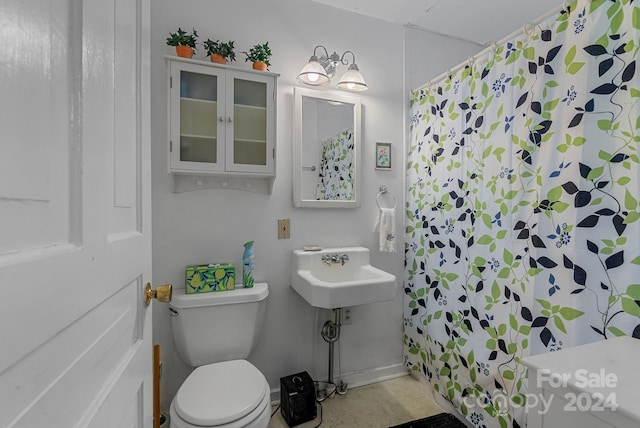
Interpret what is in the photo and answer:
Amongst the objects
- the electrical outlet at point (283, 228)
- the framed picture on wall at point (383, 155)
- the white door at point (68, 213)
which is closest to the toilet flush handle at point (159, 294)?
the white door at point (68, 213)

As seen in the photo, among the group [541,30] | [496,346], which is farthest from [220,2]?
[496,346]

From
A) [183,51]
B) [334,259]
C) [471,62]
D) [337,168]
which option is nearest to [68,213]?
[183,51]

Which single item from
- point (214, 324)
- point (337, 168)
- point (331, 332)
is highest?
point (337, 168)

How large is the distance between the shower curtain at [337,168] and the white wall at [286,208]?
12 cm

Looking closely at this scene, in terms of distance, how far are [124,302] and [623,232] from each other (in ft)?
→ 4.98

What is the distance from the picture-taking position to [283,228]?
187 centimetres

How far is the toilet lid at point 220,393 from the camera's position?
44.1 inches

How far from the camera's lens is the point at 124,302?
2.07 ft

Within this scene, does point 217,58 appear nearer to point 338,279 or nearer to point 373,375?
point 338,279

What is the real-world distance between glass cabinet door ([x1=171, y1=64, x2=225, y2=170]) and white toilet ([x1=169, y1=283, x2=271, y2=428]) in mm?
707

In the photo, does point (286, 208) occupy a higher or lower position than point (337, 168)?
lower

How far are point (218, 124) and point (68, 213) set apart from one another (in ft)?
4.20

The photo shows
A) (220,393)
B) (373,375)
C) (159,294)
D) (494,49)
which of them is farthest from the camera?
(373,375)

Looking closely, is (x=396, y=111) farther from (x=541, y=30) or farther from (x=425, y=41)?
(x=541, y=30)
